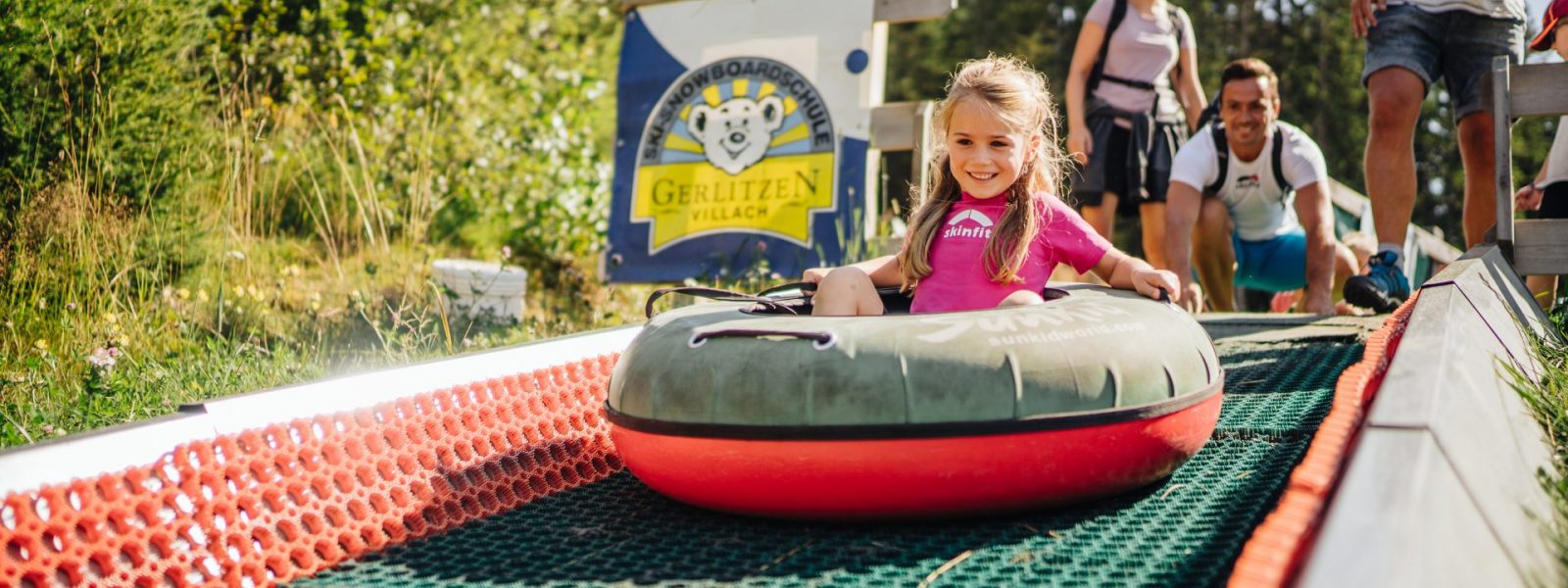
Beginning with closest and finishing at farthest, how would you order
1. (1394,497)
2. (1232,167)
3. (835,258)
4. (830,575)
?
(1394,497) → (830,575) → (1232,167) → (835,258)

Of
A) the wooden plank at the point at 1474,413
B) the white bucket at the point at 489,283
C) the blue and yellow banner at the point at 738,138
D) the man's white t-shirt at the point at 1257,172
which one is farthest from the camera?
the blue and yellow banner at the point at 738,138

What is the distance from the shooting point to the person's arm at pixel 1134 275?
2678mm

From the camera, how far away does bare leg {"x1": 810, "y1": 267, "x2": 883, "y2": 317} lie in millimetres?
2793

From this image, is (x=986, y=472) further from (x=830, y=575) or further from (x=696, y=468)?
(x=696, y=468)

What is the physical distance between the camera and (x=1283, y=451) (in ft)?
8.35

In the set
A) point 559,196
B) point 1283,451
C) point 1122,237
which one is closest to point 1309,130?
point 1122,237

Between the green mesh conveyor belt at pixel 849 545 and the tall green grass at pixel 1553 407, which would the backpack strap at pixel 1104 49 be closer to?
the tall green grass at pixel 1553 407

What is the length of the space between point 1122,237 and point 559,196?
1828 centimetres

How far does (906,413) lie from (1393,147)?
314 centimetres

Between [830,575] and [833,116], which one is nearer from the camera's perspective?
[830,575]

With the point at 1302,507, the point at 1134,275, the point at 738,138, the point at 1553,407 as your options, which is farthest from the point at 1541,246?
the point at 738,138

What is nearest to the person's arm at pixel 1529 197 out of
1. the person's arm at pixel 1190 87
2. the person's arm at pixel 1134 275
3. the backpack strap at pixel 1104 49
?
the person's arm at pixel 1190 87

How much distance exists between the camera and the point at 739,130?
6.33 m

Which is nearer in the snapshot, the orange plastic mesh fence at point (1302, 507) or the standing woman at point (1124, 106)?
the orange plastic mesh fence at point (1302, 507)
